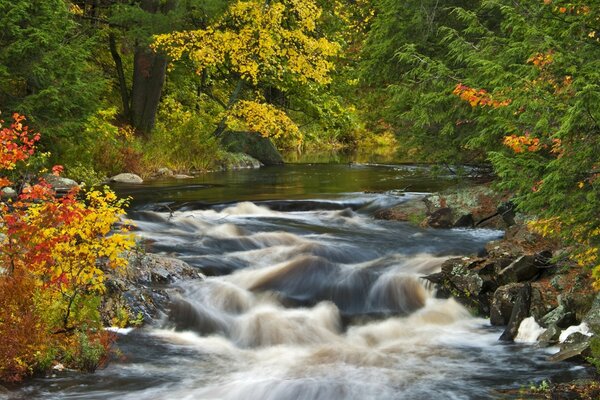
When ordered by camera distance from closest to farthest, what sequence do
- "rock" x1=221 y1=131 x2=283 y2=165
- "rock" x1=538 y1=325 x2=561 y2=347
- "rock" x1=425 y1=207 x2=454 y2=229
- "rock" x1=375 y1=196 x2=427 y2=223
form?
"rock" x1=538 y1=325 x2=561 y2=347
"rock" x1=425 y1=207 x2=454 y2=229
"rock" x1=375 y1=196 x2=427 y2=223
"rock" x1=221 y1=131 x2=283 y2=165

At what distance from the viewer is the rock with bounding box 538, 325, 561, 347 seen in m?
7.24

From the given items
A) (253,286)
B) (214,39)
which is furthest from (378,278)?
(214,39)

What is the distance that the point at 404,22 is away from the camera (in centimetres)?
1479

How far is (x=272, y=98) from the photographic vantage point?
2756cm

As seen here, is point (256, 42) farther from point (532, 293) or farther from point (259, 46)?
point (532, 293)

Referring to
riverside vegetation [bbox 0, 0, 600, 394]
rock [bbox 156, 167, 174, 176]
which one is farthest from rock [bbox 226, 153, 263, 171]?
rock [bbox 156, 167, 174, 176]

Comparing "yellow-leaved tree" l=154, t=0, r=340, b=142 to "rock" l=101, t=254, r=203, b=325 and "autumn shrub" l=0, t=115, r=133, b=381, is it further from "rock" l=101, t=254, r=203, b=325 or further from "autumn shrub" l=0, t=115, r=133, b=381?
"autumn shrub" l=0, t=115, r=133, b=381

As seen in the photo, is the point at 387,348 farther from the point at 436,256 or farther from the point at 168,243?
the point at 168,243

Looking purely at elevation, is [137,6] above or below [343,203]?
above

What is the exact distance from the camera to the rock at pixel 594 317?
6719 millimetres

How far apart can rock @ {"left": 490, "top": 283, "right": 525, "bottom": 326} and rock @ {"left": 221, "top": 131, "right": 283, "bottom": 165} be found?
18517mm

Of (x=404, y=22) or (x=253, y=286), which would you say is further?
(x=404, y=22)

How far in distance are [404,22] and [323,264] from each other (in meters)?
6.92

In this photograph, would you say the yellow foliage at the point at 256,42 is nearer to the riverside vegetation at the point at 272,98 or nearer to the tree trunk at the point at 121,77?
the riverside vegetation at the point at 272,98
